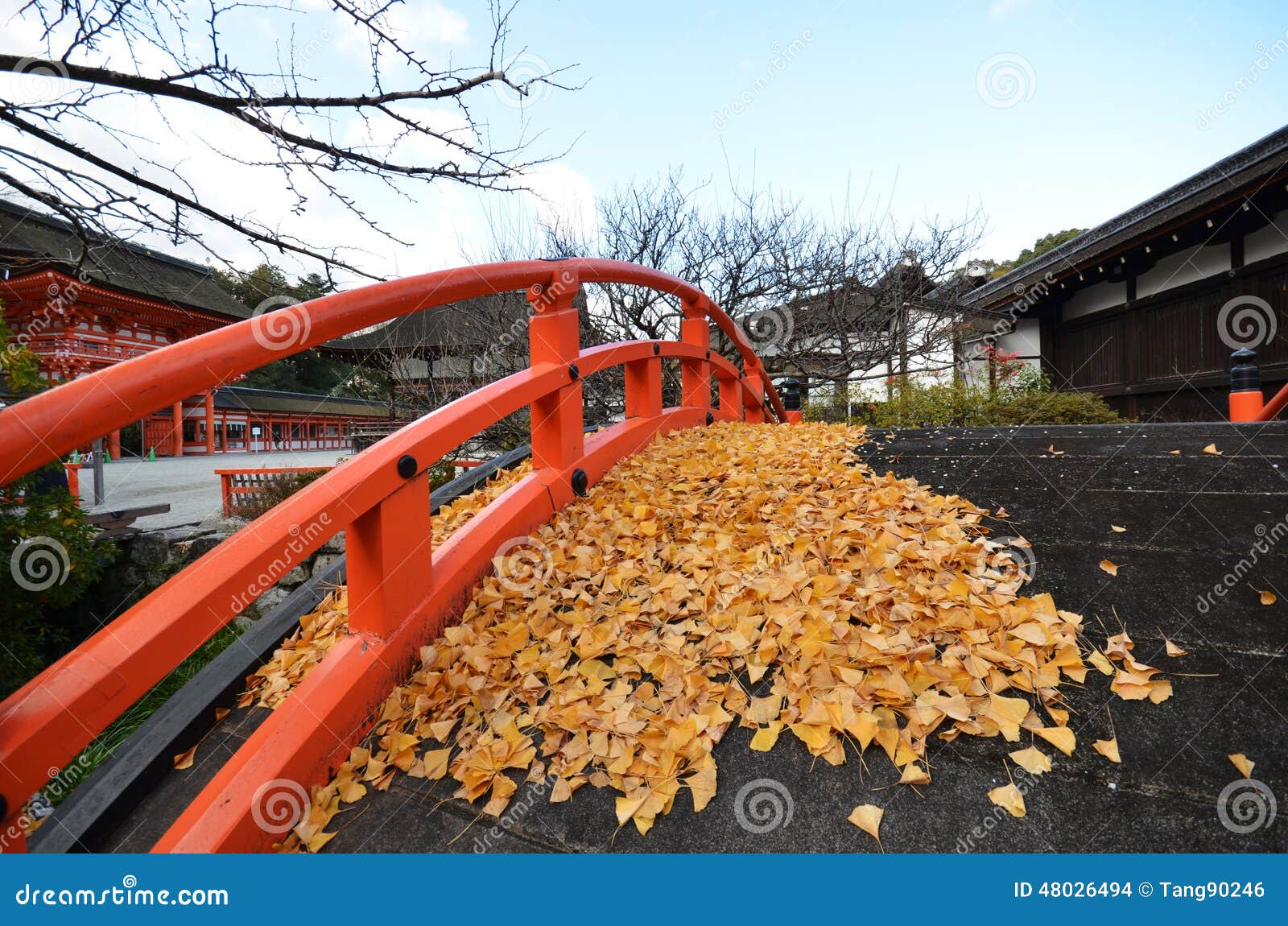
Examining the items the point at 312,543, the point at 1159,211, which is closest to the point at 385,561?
the point at 312,543

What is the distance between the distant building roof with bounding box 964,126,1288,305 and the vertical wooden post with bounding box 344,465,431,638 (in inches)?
324

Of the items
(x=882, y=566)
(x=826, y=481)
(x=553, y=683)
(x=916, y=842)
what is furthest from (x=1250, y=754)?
(x=826, y=481)

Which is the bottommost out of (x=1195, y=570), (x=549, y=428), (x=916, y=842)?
(x=916, y=842)

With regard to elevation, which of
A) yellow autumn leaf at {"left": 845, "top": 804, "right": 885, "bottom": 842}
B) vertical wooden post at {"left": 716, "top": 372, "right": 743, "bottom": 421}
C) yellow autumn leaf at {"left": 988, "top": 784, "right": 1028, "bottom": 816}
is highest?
vertical wooden post at {"left": 716, "top": 372, "right": 743, "bottom": 421}

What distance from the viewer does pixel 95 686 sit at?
1100 millimetres

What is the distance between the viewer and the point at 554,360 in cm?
269

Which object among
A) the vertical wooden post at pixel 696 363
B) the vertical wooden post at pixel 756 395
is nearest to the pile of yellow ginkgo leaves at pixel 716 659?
the vertical wooden post at pixel 696 363

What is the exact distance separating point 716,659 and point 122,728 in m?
4.77

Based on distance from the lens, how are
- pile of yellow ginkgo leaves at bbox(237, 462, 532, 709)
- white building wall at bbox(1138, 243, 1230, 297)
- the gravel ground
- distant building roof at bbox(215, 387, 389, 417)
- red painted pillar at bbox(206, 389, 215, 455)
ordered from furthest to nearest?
distant building roof at bbox(215, 387, 389, 417)
red painted pillar at bbox(206, 389, 215, 455)
the gravel ground
white building wall at bbox(1138, 243, 1230, 297)
pile of yellow ginkgo leaves at bbox(237, 462, 532, 709)

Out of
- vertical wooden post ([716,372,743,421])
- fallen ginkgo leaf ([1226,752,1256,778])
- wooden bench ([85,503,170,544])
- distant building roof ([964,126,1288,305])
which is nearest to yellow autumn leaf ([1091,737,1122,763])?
fallen ginkgo leaf ([1226,752,1256,778])

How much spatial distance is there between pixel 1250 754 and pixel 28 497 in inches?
255

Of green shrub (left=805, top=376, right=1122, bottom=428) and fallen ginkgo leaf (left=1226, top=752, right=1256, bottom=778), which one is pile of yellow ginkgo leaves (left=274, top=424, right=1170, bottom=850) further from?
green shrub (left=805, top=376, right=1122, bottom=428)

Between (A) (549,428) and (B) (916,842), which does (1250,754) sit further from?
(A) (549,428)

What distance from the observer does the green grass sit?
3394 millimetres
